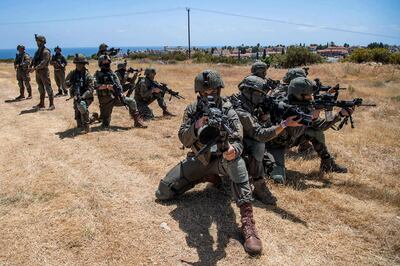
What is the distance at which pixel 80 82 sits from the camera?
30.8 feet

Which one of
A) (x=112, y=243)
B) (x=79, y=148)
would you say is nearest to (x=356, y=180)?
(x=112, y=243)

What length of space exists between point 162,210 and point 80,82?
17.6 ft

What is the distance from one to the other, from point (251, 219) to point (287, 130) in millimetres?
2245

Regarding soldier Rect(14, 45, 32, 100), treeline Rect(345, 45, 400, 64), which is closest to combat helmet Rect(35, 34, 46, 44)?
soldier Rect(14, 45, 32, 100)

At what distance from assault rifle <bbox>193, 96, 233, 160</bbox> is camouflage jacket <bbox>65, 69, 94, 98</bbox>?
5.60 metres

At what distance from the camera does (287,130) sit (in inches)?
242

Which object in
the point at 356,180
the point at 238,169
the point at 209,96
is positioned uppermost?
the point at 209,96

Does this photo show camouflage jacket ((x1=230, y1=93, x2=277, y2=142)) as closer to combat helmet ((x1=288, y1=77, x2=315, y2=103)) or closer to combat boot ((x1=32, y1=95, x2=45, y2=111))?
combat helmet ((x1=288, y1=77, x2=315, y2=103))

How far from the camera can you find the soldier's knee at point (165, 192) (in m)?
5.25

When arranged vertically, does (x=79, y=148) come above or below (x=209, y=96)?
below

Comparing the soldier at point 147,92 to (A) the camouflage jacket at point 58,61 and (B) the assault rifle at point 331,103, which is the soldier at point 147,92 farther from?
(B) the assault rifle at point 331,103

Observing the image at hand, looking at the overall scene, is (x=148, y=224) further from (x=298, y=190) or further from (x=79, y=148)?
(x=79, y=148)

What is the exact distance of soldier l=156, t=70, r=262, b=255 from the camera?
421 centimetres

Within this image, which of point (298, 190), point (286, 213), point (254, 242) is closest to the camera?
point (254, 242)
